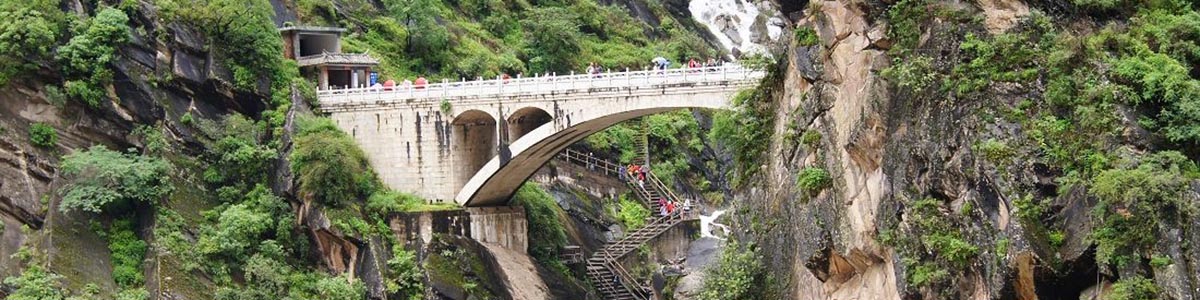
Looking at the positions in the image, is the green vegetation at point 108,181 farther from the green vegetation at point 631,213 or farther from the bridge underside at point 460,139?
the green vegetation at point 631,213

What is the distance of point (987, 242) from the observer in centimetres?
3347

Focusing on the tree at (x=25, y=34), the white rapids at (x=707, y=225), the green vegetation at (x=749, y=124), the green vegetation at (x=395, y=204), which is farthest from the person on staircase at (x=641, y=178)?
the tree at (x=25, y=34)

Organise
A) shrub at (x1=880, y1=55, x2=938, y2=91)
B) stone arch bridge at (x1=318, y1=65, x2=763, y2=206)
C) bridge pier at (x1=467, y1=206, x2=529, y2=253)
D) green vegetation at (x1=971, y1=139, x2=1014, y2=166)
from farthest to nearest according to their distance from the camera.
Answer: bridge pier at (x1=467, y1=206, x2=529, y2=253) < stone arch bridge at (x1=318, y1=65, x2=763, y2=206) < shrub at (x1=880, y1=55, x2=938, y2=91) < green vegetation at (x1=971, y1=139, x2=1014, y2=166)

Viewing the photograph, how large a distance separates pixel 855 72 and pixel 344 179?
1949 centimetres

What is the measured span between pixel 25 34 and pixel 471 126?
13677mm

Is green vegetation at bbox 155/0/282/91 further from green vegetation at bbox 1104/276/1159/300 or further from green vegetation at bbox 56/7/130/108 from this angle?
green vegetation at bbox 1104/276/1159/300

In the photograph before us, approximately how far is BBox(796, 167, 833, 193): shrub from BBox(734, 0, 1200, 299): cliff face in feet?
0.38

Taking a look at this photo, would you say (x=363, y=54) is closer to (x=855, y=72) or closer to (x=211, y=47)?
(x=211, y=47)

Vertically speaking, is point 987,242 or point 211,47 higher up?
point 211,47

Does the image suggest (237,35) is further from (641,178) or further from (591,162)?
(641,178)

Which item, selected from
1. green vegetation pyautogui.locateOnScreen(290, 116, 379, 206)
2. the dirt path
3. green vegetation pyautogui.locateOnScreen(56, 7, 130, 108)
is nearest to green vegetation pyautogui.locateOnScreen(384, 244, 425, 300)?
green vegetation pyautogui.locateOnScreen(290, 116, 379, 206)

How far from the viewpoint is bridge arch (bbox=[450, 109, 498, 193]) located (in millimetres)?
55031

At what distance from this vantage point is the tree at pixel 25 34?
5084 centimetres

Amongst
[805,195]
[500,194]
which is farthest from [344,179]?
[805,195]
